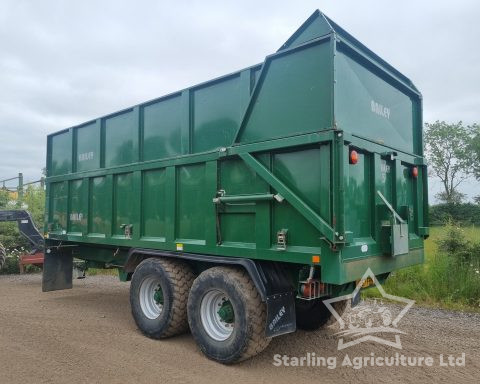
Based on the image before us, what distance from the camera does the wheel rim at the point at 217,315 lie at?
459 centimetres

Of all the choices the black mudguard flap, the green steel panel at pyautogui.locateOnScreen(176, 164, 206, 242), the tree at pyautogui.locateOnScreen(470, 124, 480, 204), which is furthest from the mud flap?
the tree at pyautogui.locateOnScreen(470, 124, 480, 204)

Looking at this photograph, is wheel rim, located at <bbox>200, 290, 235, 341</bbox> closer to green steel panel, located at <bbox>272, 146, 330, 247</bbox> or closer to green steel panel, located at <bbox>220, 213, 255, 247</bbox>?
green steel panel, located at <bbox>220, 213, 255, 247</bbox>

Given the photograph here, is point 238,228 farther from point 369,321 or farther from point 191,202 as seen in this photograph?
point 369,321

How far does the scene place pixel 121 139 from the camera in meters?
6.51

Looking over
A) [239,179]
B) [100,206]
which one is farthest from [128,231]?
[239,179]

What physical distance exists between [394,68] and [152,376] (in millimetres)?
4541

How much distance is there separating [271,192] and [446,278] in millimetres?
4883

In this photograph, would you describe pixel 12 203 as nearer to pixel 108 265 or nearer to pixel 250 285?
pixel 108 265

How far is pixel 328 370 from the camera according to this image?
14.2 ft

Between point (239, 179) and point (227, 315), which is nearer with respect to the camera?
point (227, 315)

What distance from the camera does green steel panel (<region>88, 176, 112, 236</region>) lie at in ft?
21.6

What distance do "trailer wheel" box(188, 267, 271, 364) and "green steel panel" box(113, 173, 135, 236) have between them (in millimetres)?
1763

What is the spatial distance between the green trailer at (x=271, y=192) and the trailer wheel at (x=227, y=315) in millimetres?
14

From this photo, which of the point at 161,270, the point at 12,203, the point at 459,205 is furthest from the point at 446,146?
the point at 161,270
